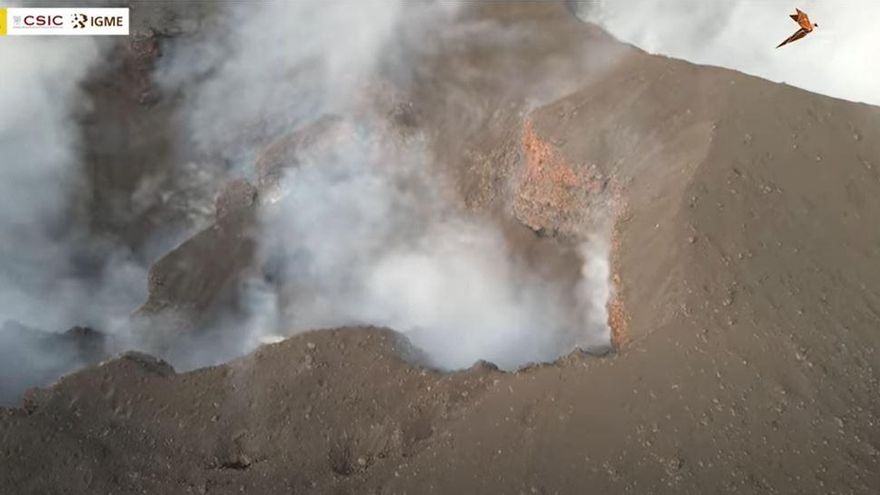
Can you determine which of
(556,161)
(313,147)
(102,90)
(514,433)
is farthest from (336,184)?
(514,433)

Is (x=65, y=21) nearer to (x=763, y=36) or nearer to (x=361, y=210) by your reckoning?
(x=361, y=210)

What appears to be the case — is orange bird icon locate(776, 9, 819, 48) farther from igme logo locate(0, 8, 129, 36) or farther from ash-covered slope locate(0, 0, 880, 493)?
igme logo locate(0, 8, 129, 36)

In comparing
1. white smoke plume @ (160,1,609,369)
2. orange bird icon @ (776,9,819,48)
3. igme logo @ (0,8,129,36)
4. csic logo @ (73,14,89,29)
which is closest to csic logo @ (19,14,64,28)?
igme logo @ (0,8,129,36)

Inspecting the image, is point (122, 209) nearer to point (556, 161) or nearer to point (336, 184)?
point (336, 184)

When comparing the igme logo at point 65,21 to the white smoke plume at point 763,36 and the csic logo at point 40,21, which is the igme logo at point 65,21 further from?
the white smoke plume at point 763,36

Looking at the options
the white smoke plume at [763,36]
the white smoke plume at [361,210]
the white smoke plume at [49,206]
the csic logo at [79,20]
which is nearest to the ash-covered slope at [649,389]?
the white smoke plume at [361,210]

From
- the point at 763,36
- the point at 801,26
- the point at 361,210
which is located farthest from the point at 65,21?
the point at 801,26
